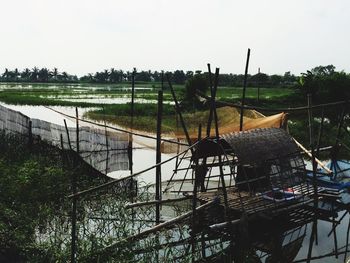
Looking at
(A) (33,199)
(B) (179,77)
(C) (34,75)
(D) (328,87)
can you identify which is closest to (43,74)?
(C) (34,75)

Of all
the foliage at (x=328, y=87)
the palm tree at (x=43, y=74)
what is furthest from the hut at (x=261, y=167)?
the palm tree at (x=43, y=74)

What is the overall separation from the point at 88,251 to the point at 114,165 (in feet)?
18.2

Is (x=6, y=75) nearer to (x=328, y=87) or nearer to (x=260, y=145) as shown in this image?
(x=328, y=87)

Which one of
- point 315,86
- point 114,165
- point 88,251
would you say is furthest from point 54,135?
point 315,86

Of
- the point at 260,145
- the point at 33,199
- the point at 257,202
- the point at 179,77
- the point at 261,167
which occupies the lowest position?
the point at 33,199

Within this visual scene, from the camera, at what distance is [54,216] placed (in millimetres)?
6863

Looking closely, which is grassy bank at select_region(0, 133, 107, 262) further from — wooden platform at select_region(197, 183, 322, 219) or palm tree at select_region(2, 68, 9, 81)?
palm tree at select_region(2, 68, 9, 81)

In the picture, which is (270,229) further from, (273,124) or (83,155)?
(83,155)

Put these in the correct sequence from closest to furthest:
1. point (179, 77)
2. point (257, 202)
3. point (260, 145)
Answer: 1. point (257, 202)
2. point (260, 145)
3. point (179, 77)

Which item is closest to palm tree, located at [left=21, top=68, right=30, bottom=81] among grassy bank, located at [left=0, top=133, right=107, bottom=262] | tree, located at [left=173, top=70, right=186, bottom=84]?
tree, located at [left=173, top=70, right=186, bottom=84]

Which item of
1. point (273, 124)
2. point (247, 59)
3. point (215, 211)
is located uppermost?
point (247, 59)

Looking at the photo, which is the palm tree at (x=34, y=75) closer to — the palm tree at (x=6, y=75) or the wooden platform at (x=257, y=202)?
the palm tree at (x=6, y=75)

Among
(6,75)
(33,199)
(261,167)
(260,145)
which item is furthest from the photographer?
(6,75)

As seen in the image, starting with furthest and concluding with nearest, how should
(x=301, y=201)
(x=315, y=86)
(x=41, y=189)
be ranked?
1. (x=315, y=86)
2. (x=41, y=189)
3. (x=301, y=201)
